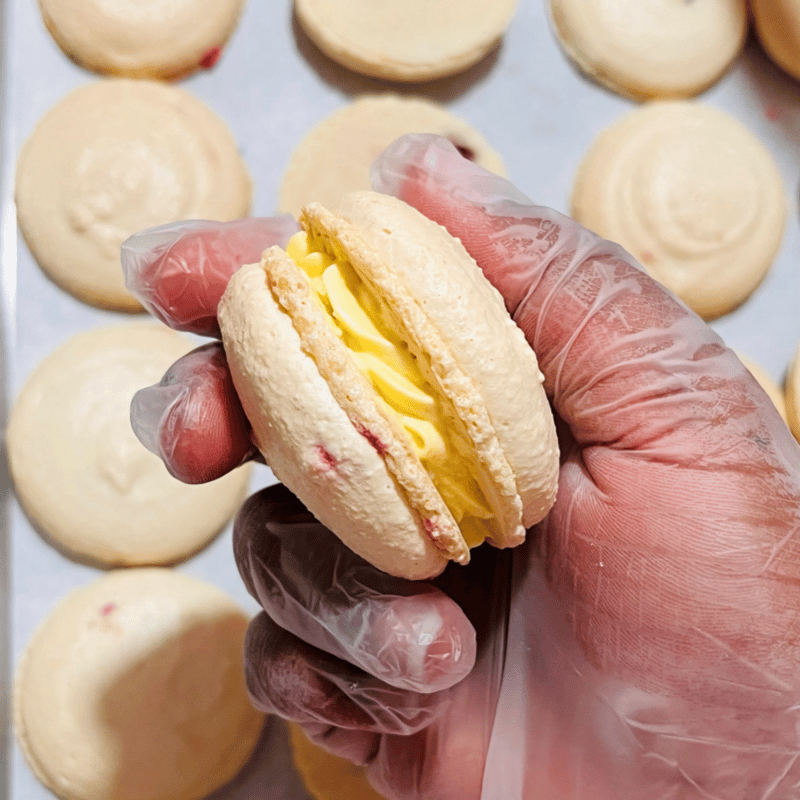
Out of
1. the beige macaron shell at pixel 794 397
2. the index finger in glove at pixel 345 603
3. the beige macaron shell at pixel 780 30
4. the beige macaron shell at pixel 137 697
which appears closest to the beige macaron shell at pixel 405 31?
the beige macaron shell at pixel 780 30

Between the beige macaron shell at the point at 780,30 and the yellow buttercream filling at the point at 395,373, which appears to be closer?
the yellow buttercream filling at the point at 395,373

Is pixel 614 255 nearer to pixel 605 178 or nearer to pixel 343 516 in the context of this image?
pixel 343 516

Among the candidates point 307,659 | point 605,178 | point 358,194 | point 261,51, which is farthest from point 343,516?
point 261,51

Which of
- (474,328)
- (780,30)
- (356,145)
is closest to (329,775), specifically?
(474,328)

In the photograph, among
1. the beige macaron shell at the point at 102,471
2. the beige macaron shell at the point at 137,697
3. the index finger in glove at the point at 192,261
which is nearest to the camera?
the index finger in glove at the point at 192,261

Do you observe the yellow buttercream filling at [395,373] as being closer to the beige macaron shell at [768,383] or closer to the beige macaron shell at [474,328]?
the beige macaron shell at [474,328]

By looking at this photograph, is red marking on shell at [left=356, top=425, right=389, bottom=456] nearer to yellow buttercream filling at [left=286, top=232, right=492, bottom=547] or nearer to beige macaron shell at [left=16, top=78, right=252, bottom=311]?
yellow buttercream filling at [left=286, top=232, right=492, bottom=547]
